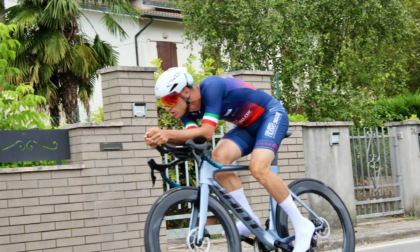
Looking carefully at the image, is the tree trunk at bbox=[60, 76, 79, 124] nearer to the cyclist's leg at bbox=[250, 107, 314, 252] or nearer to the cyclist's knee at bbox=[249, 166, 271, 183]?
the cyclist's leg at bbox=[250, 107, 314, 252]

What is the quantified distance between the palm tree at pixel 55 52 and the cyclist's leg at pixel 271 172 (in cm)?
1639

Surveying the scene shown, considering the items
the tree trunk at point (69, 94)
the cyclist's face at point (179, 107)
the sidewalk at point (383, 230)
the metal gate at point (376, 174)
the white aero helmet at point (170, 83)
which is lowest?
the sidewalk at point (383, 230)

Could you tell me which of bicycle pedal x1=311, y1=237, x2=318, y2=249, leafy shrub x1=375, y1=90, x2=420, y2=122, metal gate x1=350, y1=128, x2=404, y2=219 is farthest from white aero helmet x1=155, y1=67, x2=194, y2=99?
leafy shrub x1=375, y1=90, x2=420, y2=122

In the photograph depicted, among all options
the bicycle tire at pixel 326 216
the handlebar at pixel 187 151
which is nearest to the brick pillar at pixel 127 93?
the bicycle tire at pixel 326 216

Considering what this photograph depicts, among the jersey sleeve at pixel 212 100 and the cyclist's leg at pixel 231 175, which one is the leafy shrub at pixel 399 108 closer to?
the cyclist's leg at pixel 231 175

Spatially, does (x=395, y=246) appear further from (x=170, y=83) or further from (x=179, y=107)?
(x=170, y=83)

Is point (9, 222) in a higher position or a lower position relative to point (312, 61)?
lower

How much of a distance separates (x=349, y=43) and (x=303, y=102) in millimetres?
3085

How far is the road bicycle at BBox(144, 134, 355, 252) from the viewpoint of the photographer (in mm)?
6469

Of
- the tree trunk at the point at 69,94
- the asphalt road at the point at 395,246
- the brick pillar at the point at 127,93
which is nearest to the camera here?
the asphalt road at the point at 395,246

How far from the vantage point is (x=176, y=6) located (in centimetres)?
3167

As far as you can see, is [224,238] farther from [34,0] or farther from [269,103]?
[34,0]

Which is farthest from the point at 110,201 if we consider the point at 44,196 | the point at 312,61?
the point at 312,61

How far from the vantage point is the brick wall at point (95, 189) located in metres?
10.3
